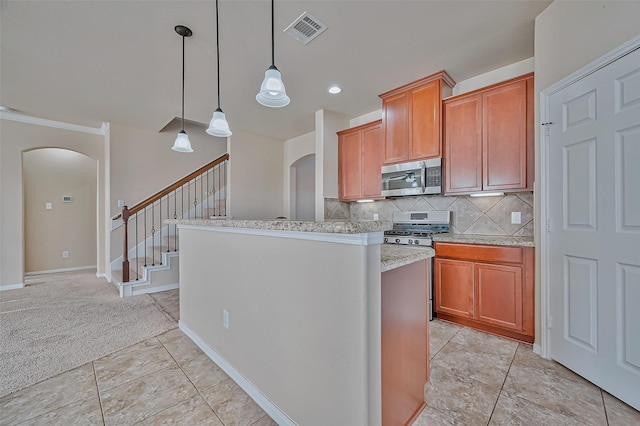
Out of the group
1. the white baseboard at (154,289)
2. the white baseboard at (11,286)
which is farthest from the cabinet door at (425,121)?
the white baseboard at (11,286)

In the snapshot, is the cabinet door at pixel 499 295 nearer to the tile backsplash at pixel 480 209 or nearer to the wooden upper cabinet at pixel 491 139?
the tile backsplash at pixel 480 209

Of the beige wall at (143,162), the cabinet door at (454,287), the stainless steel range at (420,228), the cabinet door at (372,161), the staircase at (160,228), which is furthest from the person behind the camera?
the beige wall at (143,162)

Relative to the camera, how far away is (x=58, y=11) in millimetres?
1947

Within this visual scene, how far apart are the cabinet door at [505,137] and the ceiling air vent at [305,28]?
1.81 m

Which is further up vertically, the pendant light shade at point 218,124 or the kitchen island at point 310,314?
the pendant light shade at point 218,124

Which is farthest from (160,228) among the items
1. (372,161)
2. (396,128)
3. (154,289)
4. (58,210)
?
(396,128)

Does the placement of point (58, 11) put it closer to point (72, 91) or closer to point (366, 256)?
point (72, 91)

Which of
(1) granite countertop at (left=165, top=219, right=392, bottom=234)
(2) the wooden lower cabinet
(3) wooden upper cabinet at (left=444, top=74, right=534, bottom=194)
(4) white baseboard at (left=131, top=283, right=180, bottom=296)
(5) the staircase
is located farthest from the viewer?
(5) the staircase

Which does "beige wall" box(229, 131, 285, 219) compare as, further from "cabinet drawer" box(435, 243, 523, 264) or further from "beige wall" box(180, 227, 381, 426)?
"cabinet drawer" box(435, 243, 523, 264)

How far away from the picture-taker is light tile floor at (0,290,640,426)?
57.2 inches

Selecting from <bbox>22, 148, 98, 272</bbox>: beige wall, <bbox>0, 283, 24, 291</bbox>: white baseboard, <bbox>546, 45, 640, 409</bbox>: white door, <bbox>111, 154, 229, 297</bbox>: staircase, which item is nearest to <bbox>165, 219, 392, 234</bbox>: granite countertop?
<bbox>546, 45, 640, 409</bbox>: white door

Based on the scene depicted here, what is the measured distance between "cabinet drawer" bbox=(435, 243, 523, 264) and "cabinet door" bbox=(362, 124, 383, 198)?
46.8 inches

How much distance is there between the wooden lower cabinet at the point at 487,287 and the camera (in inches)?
90.0

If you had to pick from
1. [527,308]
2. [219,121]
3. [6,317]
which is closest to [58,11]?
[219,121]
